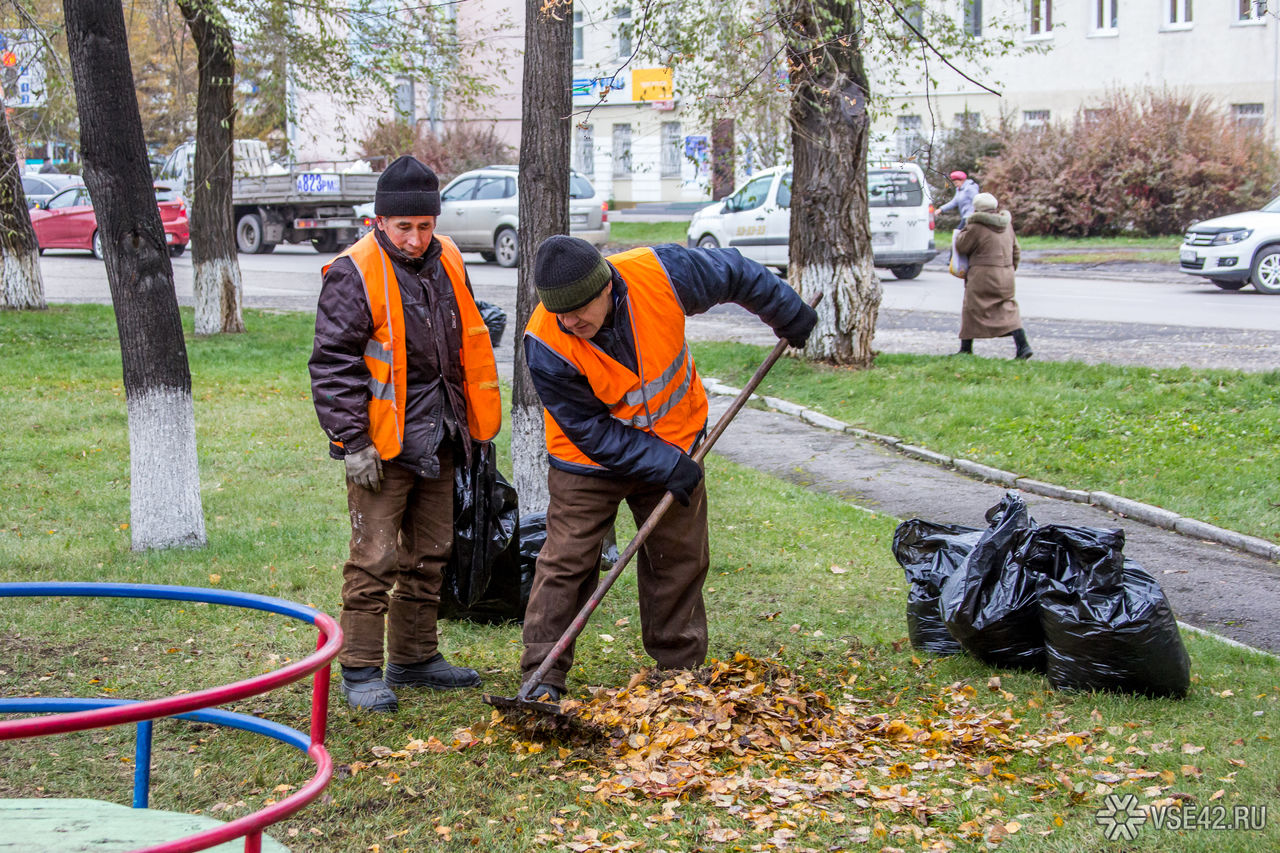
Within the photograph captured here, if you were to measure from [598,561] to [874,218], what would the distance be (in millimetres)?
14433

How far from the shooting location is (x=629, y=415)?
13.3 ft

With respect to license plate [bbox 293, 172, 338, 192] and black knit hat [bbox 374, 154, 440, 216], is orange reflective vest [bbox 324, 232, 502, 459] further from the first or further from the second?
license plate [bbox 293, 172, 338, 192]

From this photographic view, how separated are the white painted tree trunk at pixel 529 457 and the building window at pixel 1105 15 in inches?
1125

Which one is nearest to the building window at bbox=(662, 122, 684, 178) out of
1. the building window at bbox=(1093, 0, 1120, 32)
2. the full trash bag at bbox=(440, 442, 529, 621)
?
the building window at bbox=(1093, 0, 1120, 32)

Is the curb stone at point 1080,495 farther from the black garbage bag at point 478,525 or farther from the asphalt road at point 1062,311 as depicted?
the black garbage bag at point 478,525

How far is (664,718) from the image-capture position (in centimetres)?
379

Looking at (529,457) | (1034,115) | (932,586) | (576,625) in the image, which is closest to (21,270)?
(529,457)

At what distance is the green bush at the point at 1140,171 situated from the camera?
24.3 m

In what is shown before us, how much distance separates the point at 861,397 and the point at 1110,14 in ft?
80.8

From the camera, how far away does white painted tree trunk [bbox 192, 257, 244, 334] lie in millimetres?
13102

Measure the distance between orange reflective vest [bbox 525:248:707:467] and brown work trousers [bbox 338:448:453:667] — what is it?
50 cm

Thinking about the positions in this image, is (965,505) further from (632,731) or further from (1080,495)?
(632,731)

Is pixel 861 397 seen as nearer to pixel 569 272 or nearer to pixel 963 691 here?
pixel 963 691

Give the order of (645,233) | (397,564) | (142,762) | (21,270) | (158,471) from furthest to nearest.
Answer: (645,233) → (21,270) → (158,471) → (397,564) → (142,762)
